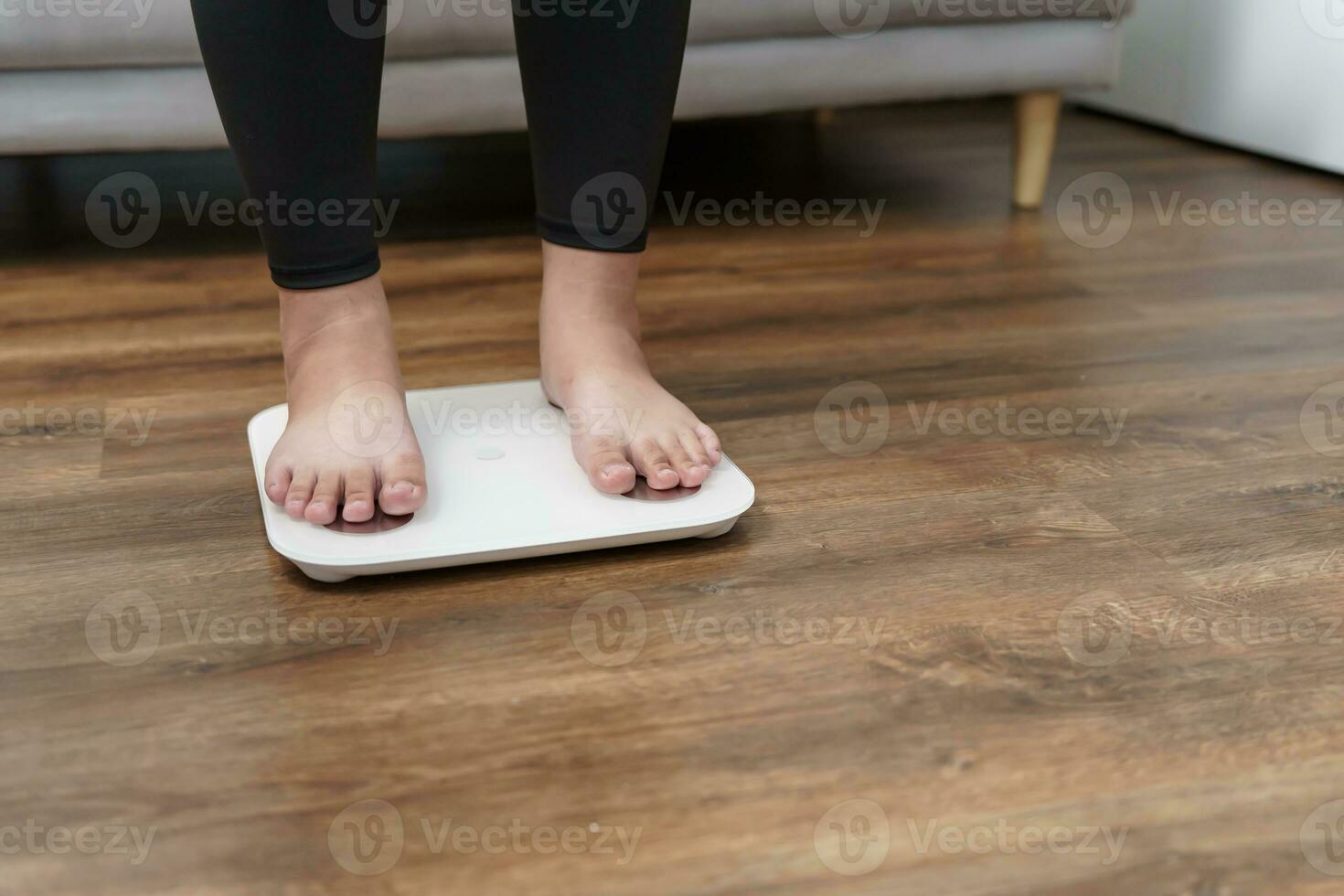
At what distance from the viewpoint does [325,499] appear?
0.72m

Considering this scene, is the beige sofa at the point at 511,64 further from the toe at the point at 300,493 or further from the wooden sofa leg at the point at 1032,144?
the toe at the point at 300,493

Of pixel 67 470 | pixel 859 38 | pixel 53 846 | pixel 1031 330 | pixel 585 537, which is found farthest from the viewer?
pixel 859 38

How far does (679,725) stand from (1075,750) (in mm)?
191

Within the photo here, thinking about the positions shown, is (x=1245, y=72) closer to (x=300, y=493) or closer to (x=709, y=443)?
(x=709, y=443)

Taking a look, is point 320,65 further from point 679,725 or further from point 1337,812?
point 1337,812

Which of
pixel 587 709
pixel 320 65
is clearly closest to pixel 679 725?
pixel 587 709

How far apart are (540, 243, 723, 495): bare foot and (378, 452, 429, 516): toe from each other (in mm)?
110

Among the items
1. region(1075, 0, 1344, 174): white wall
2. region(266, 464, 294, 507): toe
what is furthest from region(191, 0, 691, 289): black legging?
region(1075, 0, 1344, 174): white wall

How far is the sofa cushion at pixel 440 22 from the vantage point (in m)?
1.27

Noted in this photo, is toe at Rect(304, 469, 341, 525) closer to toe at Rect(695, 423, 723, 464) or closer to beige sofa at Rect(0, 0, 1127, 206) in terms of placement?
toe at Rect(695, 423, 723, 464)

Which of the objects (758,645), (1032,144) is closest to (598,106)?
(758,645)

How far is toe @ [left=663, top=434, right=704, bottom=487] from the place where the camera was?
0.77m

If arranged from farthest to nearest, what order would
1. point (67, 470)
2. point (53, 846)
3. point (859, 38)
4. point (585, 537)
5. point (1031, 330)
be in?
point (859, 38) < point (1031, 330) < point (67, 470) < point (585, 537) < point (53, 846)

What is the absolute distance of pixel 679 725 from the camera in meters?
0.59
